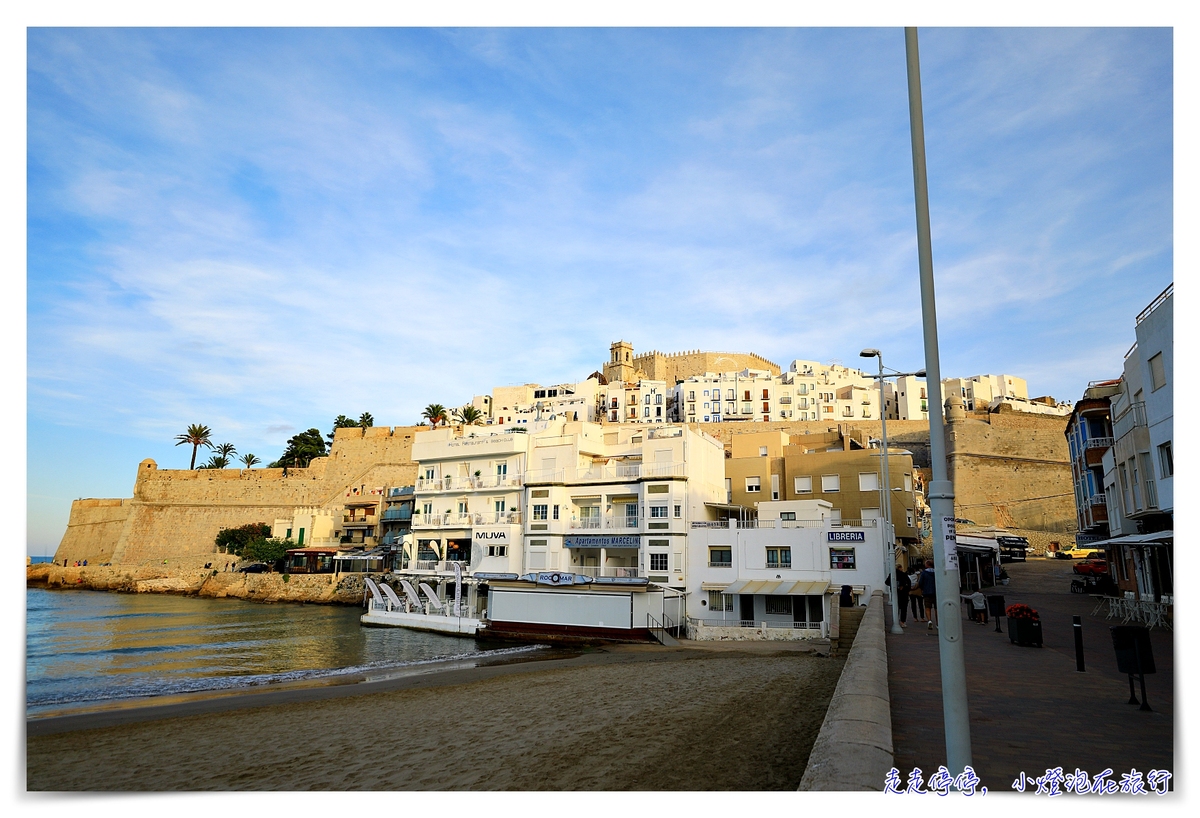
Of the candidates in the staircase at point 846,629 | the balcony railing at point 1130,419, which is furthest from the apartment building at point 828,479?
the staircase at point 846,629

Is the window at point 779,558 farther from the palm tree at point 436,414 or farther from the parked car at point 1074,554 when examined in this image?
the palm tree at point 436,414

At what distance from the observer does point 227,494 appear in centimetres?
9062

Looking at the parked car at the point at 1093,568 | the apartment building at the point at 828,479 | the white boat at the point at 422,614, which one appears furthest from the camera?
the apartment building at the point at 828,479

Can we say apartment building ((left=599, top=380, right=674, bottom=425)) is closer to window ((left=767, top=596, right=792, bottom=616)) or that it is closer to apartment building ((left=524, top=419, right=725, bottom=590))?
apartment building ((left=524, top=419, right=725, bottom=590))

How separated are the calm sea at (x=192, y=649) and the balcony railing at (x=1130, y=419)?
1006 inches

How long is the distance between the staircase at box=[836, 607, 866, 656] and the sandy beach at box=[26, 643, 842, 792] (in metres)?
0.60

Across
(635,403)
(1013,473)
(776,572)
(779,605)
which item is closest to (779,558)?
(776,572)

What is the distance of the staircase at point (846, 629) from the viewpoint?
1977 centimetres

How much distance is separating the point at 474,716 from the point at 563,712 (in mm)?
1850

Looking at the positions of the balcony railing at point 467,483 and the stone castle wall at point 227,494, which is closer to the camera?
the balcony railing at point 467,483

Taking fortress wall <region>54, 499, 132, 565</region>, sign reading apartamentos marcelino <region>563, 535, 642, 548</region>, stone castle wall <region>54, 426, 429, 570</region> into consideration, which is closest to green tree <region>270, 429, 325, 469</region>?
stone castle wall <region>54, 426, 429, 570</region>

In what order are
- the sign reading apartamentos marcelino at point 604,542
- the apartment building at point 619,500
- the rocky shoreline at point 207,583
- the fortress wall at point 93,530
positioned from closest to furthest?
the apartment building at point 619,500
the sign reading apartamentos marcelino at point 604,542
the rocky shoreline at point 207,583
the fortress wall at point 93,530

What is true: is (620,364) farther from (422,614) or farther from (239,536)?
(422,614)

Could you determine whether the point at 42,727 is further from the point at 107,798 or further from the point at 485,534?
the point at 485,534
